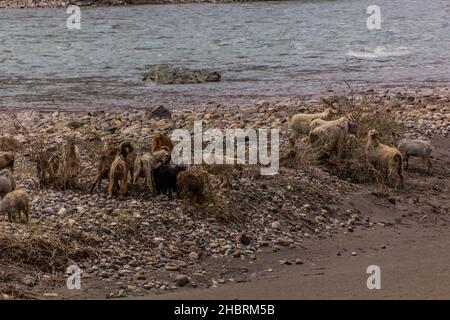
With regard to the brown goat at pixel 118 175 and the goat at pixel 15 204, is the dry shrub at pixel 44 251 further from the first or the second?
the brown goat at pixel 118 175

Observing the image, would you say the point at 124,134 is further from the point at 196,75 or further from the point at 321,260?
the point at 196,75

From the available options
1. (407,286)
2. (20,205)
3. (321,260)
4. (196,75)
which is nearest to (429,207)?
(321,260)

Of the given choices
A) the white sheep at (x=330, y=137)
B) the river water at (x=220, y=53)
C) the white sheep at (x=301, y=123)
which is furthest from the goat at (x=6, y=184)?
the river water at (x=220, y=53)

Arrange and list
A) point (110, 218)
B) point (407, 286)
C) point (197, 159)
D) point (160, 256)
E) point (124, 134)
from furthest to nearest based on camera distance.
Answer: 1. point (124, 134)
2. point (197, 159)
3. point (110, 218)
4. point (160, 256)
5. point (407, 286)

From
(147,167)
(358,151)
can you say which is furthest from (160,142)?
(358,151)

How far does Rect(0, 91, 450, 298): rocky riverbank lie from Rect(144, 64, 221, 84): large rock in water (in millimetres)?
10275

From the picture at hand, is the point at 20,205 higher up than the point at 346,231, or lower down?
higher up

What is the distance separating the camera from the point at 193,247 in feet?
32.0

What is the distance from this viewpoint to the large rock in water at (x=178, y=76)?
2441 centimetres

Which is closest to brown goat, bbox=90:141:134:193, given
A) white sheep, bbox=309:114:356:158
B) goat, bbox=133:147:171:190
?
goat, bbox=133:147:171:190

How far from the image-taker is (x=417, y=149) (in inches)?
520

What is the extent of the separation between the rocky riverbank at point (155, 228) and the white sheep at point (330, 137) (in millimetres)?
315

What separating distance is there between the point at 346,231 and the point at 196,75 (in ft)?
47.7
